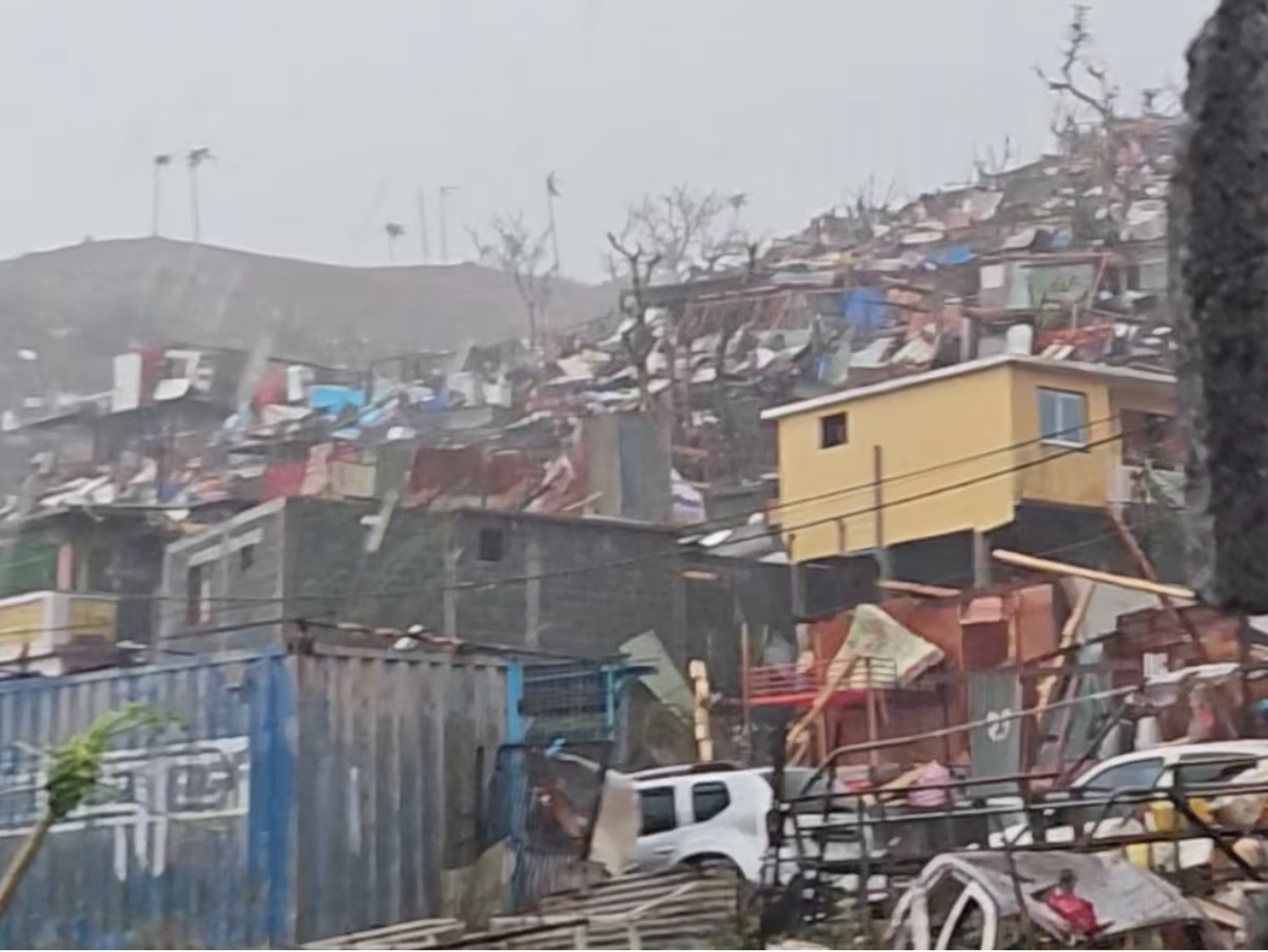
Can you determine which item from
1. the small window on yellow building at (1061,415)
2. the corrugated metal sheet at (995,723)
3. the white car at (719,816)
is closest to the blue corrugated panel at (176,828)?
the white car at (719,816)

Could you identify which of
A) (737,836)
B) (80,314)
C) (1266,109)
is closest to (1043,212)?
(737,836)

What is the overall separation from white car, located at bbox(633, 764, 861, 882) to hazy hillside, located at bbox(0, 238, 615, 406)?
1.45 meters

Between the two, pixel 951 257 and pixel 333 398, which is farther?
pixel 333 398

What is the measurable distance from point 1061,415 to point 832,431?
0.52m

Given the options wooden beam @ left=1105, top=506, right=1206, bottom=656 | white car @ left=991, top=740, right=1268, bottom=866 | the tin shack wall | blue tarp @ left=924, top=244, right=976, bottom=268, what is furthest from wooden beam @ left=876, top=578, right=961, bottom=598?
blue tarp @ left=924, top=244, right=976, bottom=268

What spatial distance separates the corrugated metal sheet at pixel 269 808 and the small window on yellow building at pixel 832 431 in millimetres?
891

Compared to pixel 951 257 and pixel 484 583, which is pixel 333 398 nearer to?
pixel 484 583

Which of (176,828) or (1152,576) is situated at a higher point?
(1152,576)

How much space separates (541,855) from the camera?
374 cm

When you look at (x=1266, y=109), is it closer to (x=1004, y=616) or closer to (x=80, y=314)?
(x=1004, y=616)

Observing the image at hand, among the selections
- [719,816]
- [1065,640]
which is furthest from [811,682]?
[1065,640]

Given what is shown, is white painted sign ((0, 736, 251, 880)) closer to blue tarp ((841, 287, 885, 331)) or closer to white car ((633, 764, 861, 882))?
white car ((633, 764, 861, 882))

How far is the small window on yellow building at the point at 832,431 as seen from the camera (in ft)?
13.6

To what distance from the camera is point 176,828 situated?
3754 mm
